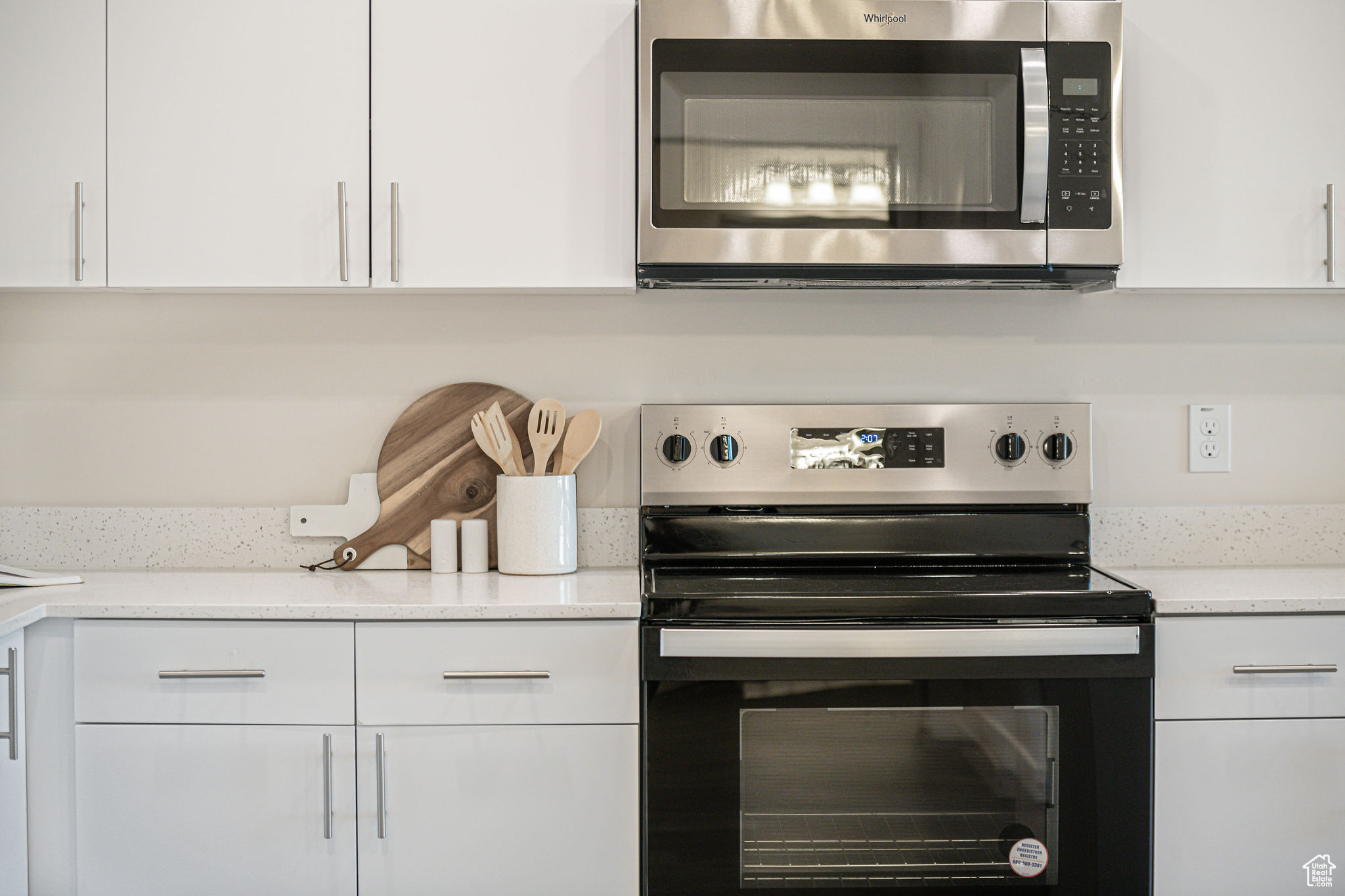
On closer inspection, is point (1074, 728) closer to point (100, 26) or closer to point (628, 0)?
point (628, 0)

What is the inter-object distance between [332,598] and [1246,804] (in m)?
1.50

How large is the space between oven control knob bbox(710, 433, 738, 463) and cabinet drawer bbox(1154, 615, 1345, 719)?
0.77 metres

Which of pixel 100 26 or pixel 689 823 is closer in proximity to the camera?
pixel 689 823

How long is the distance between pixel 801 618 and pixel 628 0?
3.55 ft

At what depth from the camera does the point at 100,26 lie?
1588 mm

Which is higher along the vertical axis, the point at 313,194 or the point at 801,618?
the point at 313,194

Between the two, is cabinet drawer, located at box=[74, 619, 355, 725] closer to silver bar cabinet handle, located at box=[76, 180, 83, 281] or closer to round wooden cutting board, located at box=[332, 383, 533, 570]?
round wooden cutting board, located at box=[332, 383, 533, 570]

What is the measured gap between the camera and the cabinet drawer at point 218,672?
146 cm

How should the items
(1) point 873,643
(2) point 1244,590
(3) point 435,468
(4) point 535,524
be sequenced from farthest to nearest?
(3) point 435,468 < (4) point 535,524 < (2) point 1244,590 < (1) point 873,643

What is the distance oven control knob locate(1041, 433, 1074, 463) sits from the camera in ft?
5.93

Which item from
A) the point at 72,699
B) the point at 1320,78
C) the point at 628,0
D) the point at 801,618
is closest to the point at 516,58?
the point at 628,0

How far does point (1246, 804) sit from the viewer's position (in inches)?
58.2

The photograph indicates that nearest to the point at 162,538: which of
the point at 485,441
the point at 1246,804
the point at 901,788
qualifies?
the point at 485,441
